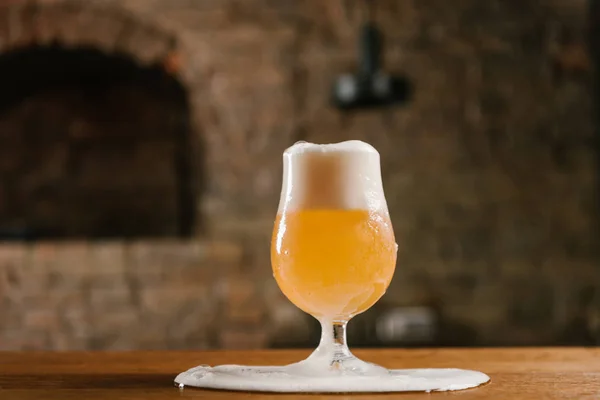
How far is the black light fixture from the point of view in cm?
313

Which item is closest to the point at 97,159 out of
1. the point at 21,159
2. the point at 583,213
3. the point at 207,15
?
the point at 21,159

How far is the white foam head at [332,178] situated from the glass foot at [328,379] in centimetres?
18

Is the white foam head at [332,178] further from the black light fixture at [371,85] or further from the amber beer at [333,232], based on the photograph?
the black light fixture at [371,85]

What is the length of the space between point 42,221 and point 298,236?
9.97ft

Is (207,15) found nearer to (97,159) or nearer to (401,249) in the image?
(97,159)

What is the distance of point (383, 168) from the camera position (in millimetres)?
3480

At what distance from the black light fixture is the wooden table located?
200 cm

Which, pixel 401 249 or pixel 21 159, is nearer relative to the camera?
pixel 401 249

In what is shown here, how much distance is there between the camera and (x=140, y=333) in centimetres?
343

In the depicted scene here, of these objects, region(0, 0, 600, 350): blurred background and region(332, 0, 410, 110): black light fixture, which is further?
region(0, 0, 600, 350): blurred background

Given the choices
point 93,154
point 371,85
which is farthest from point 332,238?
point 93,154

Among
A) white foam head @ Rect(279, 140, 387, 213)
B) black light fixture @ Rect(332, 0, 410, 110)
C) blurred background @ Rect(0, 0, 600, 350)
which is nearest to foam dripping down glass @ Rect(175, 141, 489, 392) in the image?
white foam head @ Rect(279, 140, 387, 213)

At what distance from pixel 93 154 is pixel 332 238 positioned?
3.01 m

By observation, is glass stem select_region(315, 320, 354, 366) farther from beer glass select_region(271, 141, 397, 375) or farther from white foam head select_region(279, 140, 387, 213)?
white foam head select_region(279, 140, 387, 213)
